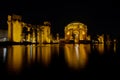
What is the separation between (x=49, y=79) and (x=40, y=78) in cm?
28

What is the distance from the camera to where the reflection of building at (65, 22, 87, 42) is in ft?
442

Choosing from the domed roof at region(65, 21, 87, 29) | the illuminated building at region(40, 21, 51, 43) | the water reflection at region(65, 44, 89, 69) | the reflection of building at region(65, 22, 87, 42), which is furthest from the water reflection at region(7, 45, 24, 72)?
the domed roof at region(65, 21, 87, 29)

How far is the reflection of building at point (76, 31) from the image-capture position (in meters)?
135

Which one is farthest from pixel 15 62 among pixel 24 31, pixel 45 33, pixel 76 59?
pixel 45 33

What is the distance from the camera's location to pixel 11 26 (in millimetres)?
79188

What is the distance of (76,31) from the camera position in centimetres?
14200

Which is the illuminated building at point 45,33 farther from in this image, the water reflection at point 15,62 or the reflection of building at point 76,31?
the water reflection at point 15,62

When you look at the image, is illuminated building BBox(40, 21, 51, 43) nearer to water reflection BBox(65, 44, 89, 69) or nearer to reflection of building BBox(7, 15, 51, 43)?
reflection of building BBox(7, 15, 51, 43)

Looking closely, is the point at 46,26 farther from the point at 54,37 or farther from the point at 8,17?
the point at 8,17

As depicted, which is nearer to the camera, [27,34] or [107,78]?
[107,78]

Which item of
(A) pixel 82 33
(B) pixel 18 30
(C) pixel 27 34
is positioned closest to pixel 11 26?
(B) pixel 18 30

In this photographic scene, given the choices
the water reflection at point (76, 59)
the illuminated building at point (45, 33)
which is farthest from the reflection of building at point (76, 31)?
the water reflection at point (76, 59)

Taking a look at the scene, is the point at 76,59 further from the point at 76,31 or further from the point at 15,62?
the point at 76,31

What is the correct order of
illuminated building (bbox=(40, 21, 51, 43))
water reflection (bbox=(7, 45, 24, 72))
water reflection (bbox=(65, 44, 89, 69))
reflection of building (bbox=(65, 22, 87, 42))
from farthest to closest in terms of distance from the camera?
reflection of building (bbox=(65, 22, 87, 42))
illuminated building (bbox=(40, 21, 51, 43))
water reflection (bbox=(65, 44, 89, 69))
water reflection (bbox=(7, 45, 24, 72))
